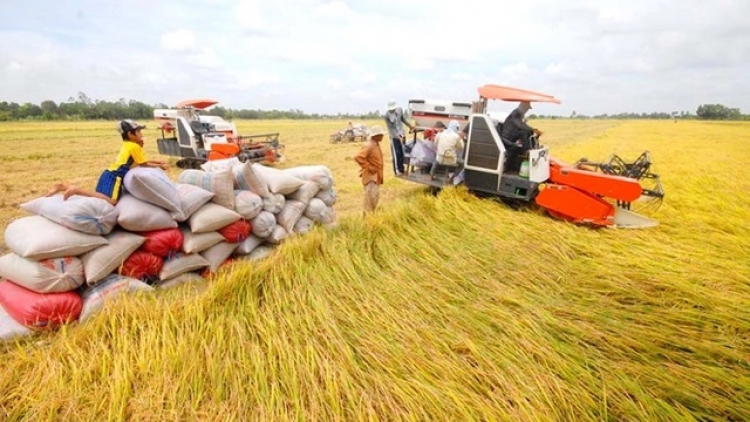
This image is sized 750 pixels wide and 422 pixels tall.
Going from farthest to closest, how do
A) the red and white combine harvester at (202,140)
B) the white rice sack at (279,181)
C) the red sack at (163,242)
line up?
1. the red and white combine harvester at (202,140)
2. the white rice sack at (279,181)
3. the red sack at (163,242)

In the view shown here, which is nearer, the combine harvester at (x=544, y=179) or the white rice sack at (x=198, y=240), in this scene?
the white rice sack at (x=198, y=240)

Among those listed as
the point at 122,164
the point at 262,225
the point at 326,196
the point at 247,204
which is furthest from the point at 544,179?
the point at 122,164

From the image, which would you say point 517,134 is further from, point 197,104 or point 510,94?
point 197,104

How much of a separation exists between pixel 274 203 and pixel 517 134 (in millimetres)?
3434

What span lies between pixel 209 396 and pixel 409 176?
495 centimetres

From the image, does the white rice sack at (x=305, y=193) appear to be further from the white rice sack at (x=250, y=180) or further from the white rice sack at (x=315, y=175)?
the white rice sack at (x=250, y=180)

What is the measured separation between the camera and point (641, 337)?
6.75 feet

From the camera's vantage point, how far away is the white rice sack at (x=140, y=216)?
2.72 meters

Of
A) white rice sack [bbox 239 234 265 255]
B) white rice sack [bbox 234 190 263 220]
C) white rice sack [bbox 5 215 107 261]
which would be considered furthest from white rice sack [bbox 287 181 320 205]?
white rice sack [bbox 5 215 107 261]

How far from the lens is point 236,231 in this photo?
335 centimetres

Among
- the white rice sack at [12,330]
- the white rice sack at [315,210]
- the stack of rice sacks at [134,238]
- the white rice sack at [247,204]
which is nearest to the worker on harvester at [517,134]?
the white rice sack at [315,210]

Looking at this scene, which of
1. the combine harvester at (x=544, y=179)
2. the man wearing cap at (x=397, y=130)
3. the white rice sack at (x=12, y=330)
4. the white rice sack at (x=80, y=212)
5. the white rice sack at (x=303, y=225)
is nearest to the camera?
the white rice sack at (x=12, y=330)

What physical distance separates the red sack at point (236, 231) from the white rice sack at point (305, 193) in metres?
0.71

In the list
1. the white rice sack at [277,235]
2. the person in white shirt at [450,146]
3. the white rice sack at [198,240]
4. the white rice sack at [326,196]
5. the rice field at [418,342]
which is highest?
the person in white shirt at [450,146]
